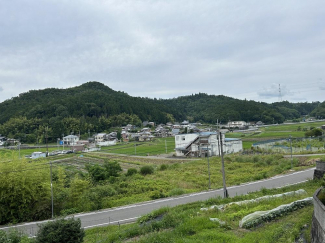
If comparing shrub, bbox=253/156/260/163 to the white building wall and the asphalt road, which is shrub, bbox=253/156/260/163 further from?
the white building wall

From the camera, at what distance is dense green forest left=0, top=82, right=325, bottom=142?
61959 millimetres

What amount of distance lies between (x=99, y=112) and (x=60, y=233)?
282 feet

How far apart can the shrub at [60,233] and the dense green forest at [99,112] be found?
141 feet

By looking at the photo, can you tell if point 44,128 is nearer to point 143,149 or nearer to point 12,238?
point 143,149

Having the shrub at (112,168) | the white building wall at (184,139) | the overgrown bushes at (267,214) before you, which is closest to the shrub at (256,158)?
the shrub at (112,168)

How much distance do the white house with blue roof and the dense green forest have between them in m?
9.16

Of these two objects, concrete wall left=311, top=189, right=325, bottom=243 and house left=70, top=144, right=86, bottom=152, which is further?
house left=70, top=144, right=86, bottom=152

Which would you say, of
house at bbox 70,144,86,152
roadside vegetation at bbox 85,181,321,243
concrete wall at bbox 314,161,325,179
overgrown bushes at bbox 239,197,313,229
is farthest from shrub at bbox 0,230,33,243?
house at bbox 70,144,86,152

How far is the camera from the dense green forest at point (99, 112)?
6196 cm

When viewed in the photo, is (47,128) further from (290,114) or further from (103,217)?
(290,114)

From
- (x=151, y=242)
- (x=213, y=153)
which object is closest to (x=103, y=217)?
(x=151, y=242)

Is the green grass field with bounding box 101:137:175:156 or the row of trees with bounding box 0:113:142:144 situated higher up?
the row of trees with bounding box 0:113:142:144

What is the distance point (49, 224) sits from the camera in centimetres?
690

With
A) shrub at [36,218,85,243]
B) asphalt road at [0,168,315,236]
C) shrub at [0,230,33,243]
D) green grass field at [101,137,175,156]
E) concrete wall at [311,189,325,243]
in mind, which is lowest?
green grass field at [101,137,175,156]
